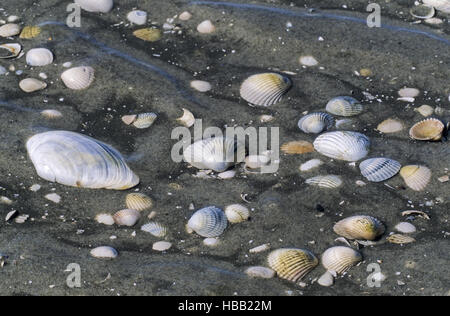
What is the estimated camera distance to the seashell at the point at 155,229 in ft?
11.5

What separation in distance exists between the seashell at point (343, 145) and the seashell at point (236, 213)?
2.16ft

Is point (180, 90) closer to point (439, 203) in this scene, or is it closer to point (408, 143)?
point (408, 143)

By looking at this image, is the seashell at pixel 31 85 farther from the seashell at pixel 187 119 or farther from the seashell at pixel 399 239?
the seashell at pixel 399 239

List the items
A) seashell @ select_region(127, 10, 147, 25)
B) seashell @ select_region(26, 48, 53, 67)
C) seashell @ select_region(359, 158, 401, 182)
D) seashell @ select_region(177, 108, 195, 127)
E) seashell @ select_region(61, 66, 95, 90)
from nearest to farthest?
seashell @ select_region(359, 158, 401, 182)
seashell @ select_region(177, 108, 195, 127)
seashell @ select_region(61, 66, 95, 90)
seashell @ select_region(26, 48, 53, 67)
seashell @ select_region(127, 10, 147, 25)

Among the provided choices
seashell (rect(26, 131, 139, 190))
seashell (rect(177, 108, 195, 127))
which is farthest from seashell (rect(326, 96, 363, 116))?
seashell (rect(26, 131, 139, 190))

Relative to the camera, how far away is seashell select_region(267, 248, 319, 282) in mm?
3194

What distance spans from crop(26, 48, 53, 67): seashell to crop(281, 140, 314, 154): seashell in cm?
181

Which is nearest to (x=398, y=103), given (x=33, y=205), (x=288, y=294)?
(x=288, y=294)

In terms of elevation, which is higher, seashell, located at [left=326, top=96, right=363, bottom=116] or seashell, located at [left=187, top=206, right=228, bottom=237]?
seashell, located at [left=326, top=96, right=363, bottom=116]

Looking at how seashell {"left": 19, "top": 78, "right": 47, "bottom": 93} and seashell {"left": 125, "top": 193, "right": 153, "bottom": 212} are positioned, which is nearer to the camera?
seashell {"left": 125, "top": 193, "right": 153, "bottom": 212}

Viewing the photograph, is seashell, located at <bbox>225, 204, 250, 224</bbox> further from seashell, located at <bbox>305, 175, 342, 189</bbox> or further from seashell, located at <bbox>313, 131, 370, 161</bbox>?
seashell, located at <bbox>313, 131, 370, 161</bbox>

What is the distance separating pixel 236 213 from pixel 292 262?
1.56 ft

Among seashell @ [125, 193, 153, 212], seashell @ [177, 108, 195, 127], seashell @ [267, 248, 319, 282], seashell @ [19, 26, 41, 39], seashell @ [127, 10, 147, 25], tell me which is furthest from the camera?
seashell @ [127, 10, 147, 25]

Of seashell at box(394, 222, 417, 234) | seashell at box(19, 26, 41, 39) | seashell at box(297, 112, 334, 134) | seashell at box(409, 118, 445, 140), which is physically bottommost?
seashell at box(19, 26, 41, 39)
